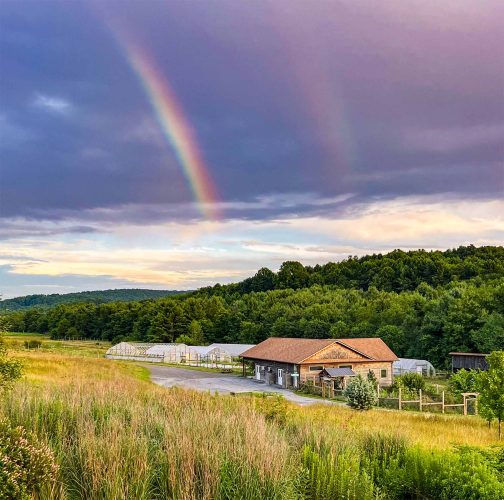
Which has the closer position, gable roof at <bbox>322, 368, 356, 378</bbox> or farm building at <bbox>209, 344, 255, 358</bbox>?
gable roof at <bbox>322, 368, 356, 378</bbox>

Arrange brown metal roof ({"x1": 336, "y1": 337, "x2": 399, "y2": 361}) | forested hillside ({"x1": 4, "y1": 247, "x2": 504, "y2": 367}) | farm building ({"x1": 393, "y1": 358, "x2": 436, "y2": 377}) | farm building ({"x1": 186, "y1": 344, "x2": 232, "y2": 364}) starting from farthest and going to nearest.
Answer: farm building ({"x1": 186, "y1": 344, "x2": 232, "y2": 364}) → forested hillside ({"x1": 4, "y1": 247, "x2": 504, "y2": 367}) → farm building ({"x1": 393, "y1": 358, "x2": 436, "y2": 377}) → brown metal roof ({"x1": 336, "y1": 337, "x2": 399, "y2": 361})

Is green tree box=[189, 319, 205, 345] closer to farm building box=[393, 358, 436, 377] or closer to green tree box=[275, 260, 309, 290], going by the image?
farm building box=[393, 358, 436, 377]

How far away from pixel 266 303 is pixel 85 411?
438 ft

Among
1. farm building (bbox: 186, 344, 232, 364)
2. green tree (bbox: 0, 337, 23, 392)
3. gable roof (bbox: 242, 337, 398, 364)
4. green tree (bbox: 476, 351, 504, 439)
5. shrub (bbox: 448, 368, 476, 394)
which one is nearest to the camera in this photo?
green tree (bbox: 0, 337, 23, 392)

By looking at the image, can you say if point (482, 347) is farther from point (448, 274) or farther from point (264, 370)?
point (448, 274)

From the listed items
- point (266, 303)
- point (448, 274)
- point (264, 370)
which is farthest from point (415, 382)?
point (448, 274)

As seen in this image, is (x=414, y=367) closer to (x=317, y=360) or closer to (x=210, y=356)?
(x=317, y=360)

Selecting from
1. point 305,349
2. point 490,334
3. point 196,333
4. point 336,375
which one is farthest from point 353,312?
point 336,375

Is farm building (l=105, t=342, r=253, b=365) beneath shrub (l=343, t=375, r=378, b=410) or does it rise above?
beneath

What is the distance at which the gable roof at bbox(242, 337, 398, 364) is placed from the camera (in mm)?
56531

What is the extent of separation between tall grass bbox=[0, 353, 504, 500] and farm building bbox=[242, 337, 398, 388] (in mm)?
46663

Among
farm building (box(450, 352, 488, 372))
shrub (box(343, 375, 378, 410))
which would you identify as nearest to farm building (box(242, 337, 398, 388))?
farm building (box(450, 352, 488, 372))

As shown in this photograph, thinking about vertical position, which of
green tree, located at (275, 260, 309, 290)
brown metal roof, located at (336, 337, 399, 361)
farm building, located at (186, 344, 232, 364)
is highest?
green tree, located at (275, 260, 309, 290)

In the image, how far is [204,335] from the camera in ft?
397
